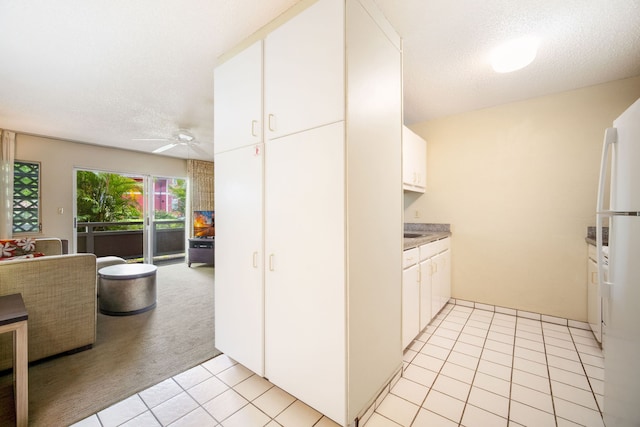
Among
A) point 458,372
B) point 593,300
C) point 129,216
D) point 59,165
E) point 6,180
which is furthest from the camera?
point 129,216

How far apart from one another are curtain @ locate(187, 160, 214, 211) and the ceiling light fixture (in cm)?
592

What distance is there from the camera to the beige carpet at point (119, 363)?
1.52 metres

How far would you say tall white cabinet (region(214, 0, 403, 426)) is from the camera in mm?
1311

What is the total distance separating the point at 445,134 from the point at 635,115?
238cm

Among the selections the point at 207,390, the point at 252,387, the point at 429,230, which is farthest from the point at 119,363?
the point at 429,230

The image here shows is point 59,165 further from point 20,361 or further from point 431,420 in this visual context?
point 431,420

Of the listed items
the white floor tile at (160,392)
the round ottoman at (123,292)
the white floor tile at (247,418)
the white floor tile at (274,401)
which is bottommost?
the white floor tile at (274,401)

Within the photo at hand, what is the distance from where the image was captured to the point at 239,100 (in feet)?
5.95

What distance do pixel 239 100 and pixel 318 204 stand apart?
3.41ft

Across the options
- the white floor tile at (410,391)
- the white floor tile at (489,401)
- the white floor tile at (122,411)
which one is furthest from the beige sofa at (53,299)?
the white floor tile at (489,401)

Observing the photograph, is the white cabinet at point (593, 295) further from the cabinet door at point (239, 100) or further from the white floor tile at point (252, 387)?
the cabinet door at point (239, 100)

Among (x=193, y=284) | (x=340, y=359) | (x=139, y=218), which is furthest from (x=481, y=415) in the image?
(x=139, y=218)

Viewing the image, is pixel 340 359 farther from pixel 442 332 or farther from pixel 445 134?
pixel 445 134

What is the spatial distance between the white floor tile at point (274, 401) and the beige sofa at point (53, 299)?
1652mm
